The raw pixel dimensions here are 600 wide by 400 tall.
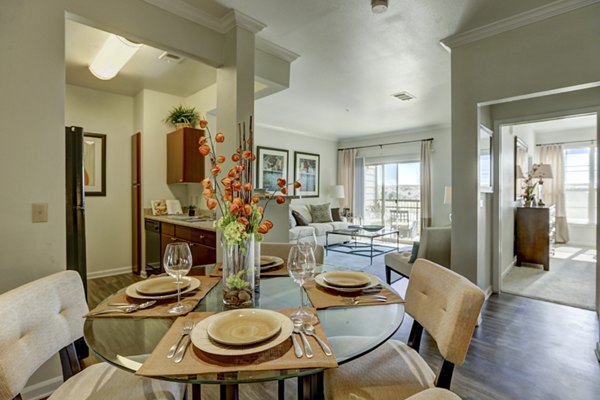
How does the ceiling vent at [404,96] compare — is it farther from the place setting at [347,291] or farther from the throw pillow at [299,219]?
the place setting at [347,291]

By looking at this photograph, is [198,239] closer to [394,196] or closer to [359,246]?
[359,246]

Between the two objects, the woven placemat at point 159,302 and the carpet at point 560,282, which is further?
the carpet at point 560,282

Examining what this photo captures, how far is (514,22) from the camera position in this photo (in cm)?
253

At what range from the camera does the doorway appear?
441 centimetres

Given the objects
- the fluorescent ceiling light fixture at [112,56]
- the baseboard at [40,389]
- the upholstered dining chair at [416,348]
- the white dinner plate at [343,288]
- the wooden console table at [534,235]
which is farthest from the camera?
the wooden console table at [534,235]

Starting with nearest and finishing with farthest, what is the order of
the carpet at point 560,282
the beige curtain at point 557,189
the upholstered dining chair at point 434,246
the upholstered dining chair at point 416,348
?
1. the upholstered dining chair at point 416,348
2. the upholstered dining chair at point 434,246
3. the carpet at point 560,282
4. the beige curtain at point 557,189

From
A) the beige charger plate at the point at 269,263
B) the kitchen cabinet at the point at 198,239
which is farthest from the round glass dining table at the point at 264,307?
the kitchen cabinet at the point at 198,239

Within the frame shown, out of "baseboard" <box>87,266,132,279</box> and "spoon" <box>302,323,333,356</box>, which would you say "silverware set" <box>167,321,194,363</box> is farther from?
"baseboard" <box>87,266,132,279</box>

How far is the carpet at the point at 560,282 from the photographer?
3.44 meters

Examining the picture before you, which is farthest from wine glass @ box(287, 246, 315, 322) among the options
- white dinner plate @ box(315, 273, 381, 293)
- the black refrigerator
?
the black refrigerator

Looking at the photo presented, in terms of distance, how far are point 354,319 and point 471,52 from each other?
2848 mm

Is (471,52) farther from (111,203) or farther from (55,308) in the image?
(111,203)

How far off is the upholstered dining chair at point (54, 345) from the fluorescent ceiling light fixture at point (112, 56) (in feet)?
7.80

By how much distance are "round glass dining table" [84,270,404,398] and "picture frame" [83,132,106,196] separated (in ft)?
12.1
